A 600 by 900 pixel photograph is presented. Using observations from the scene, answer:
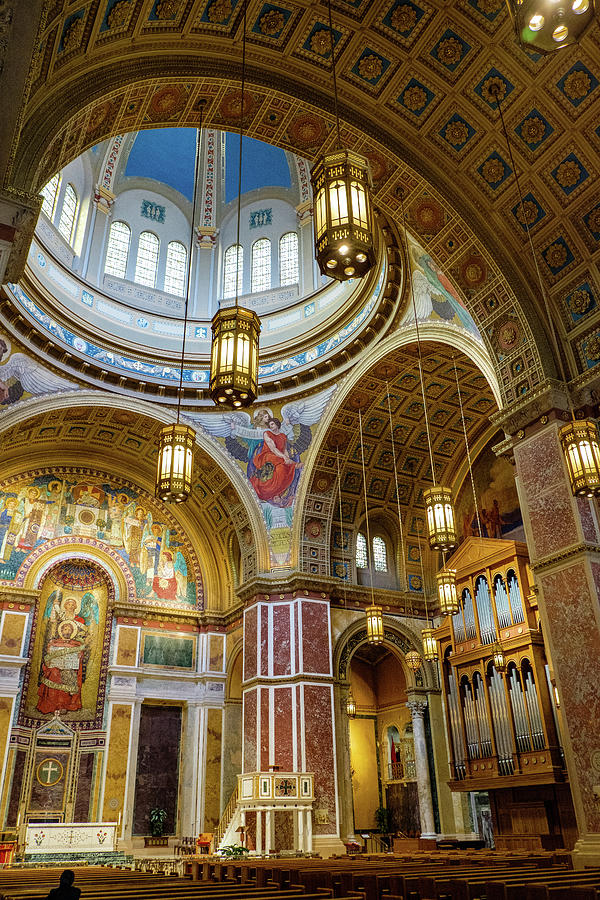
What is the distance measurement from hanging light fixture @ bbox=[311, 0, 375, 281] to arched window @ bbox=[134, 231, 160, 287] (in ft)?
50.0

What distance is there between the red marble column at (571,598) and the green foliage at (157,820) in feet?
44.0

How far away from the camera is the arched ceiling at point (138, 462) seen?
19.1 meters

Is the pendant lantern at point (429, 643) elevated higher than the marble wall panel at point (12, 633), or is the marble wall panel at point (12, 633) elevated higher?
the marble wall panel at point (12, 633)

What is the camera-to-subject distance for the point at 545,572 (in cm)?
1030

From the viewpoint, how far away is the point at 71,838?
16.2m

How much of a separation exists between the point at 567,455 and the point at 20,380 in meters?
13.4

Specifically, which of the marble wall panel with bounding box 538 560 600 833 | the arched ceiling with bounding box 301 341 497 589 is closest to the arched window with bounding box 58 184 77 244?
the arched ceiling with bounding box 301 341 497 589

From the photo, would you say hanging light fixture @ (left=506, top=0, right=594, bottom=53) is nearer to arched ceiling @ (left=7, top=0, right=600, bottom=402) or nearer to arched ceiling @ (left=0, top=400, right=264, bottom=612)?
arched ceiling @ (left=7, top=0, right=600, bottom=402)

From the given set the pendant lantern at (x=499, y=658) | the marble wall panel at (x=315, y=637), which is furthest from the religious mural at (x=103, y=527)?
the pendant lantern at (x=499, y=658)

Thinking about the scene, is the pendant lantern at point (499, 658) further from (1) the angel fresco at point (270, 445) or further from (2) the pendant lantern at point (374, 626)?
(1) the angel fresco at point (270, 445)

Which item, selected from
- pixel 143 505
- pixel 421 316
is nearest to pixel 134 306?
pixel 143 505

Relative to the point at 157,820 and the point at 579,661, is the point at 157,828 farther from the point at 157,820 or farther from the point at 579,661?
the point at 579,661

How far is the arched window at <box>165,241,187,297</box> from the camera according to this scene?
21.7 meters

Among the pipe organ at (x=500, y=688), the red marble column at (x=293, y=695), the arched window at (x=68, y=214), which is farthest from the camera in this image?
the arched window at (x=68, y=214)
